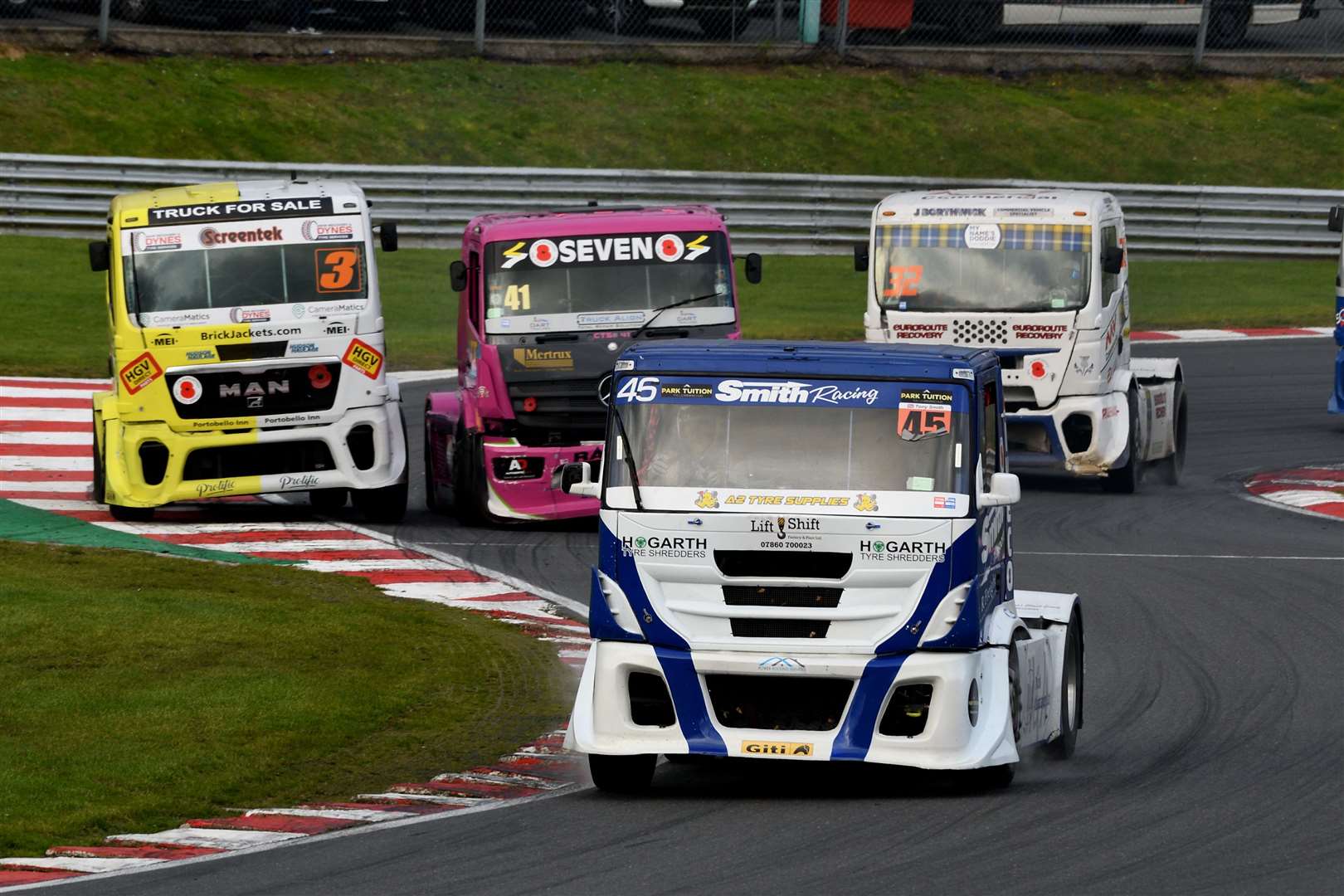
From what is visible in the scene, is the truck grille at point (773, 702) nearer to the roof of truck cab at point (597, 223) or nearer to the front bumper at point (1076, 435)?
the roof of truck cab at point (597, 223)

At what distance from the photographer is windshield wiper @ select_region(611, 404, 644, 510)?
9930 mm

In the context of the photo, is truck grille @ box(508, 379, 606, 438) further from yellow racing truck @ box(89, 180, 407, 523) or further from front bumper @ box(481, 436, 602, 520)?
yellow racing truck @ box(89, 180, 407, 523)

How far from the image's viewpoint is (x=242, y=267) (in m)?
18.0

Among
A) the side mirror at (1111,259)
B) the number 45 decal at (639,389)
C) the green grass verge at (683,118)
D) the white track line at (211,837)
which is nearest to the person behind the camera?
the white track line at (211,837)

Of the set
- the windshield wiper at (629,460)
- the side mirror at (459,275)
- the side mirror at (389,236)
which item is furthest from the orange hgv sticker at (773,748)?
the side mirror at (389,236)

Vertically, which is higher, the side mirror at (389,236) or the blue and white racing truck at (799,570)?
the side mirror at (389,236)

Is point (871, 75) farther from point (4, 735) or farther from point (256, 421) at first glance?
point (4, 735)

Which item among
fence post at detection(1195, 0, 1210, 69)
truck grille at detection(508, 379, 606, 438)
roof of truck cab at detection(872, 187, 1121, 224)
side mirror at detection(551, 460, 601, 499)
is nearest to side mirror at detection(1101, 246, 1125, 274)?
roof of truck cab at detection(872, 187, 1121, 224)

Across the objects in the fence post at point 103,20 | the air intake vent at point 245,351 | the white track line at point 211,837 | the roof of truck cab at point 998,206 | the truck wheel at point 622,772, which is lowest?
the white track line at point 211,837

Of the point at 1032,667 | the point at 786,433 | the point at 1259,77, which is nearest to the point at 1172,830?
the point at 1032,667

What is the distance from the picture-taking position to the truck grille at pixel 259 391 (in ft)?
59.1

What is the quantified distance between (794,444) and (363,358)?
8799mm

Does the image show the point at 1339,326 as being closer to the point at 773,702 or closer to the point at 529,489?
the point at 529,489

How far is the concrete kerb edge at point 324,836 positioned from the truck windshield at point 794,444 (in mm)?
1364
